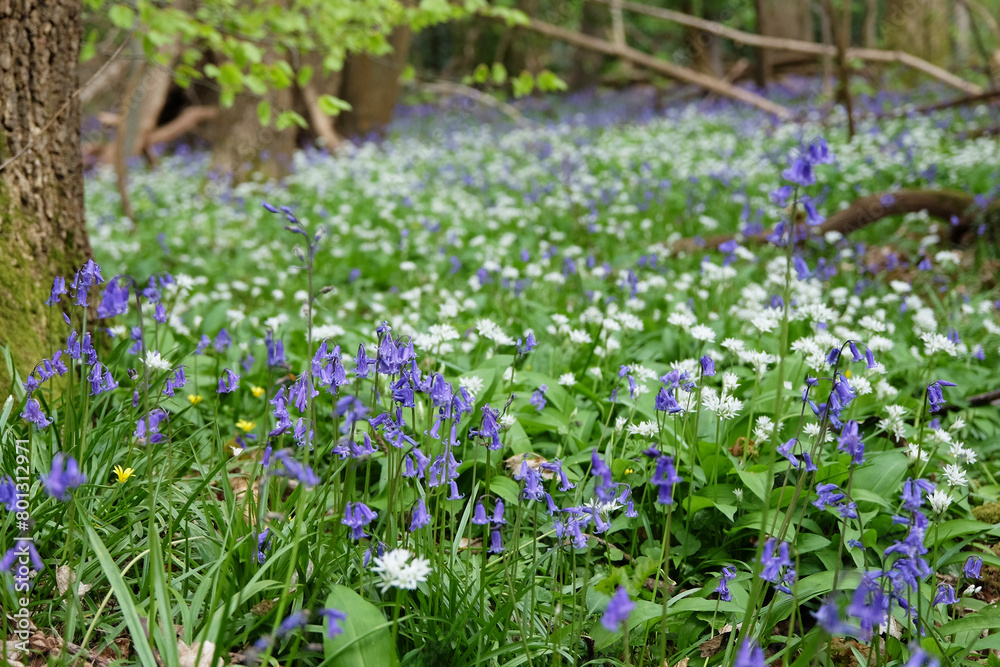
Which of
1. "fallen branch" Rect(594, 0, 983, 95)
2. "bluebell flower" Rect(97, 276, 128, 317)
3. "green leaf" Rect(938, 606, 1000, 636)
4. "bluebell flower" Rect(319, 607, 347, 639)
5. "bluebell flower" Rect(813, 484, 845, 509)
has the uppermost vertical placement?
"fallen branch" Rect(594, 0, 983, 95)

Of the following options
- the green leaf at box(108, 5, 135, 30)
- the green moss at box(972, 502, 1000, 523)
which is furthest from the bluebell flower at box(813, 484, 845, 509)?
the green leaf at box(108, 5, 135, 30)

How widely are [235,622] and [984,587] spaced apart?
8.01 feet

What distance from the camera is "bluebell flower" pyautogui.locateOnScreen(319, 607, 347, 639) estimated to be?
1.41 meters

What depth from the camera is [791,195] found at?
1.57 meters

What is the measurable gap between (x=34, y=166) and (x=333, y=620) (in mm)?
2646

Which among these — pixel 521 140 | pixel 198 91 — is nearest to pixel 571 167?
pixel 521 140

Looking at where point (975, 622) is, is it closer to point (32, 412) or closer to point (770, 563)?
point (770, 563)

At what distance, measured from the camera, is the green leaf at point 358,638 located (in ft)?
5.38

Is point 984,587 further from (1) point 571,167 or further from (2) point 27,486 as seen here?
(1) point 571,167

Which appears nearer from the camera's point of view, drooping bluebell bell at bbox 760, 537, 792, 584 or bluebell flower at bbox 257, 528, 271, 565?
drooping bluebell bell at bbox 760, 537, 792, 584

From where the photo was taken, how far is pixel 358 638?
5.32ft

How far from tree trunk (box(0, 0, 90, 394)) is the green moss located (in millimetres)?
3635

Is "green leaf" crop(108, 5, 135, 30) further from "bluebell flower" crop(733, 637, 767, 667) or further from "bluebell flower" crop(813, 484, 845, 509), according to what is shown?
"bluebell flower" crop(733, 637, 767, 667)

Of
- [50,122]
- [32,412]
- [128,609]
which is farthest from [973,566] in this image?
[50,122]
